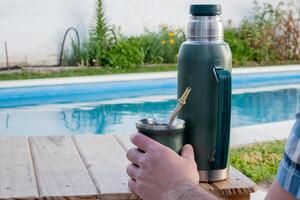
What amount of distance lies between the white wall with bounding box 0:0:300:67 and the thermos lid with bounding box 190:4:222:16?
26.2 ft

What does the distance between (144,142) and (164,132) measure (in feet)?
0.22

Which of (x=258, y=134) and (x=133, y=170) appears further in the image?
(x=258, y=134)

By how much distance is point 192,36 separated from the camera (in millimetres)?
1564

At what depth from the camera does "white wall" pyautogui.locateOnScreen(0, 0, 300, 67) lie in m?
9.38

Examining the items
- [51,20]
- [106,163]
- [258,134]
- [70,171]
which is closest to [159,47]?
[51,20]

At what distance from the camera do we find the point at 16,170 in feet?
5.68

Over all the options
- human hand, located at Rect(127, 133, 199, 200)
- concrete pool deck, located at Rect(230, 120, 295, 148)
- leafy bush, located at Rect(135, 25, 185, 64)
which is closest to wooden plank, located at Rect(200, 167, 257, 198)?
human hand, located at Rect(127, 133, 199, 200)

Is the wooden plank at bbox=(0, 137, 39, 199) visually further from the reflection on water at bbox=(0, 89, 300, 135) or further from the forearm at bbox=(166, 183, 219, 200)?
the reflection on water at bbox=(0, 89, 300, 135)

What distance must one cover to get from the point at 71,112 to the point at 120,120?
82 cm

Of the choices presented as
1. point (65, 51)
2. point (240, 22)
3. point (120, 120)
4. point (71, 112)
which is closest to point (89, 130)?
point (120, 120)

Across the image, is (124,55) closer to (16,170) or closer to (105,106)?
(105,106)

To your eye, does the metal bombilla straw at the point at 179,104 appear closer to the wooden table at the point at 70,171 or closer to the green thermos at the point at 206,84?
the green thermos at the point at 206,84

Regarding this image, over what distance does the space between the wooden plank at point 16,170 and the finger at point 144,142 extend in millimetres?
301

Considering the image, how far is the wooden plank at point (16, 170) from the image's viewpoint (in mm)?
1522
